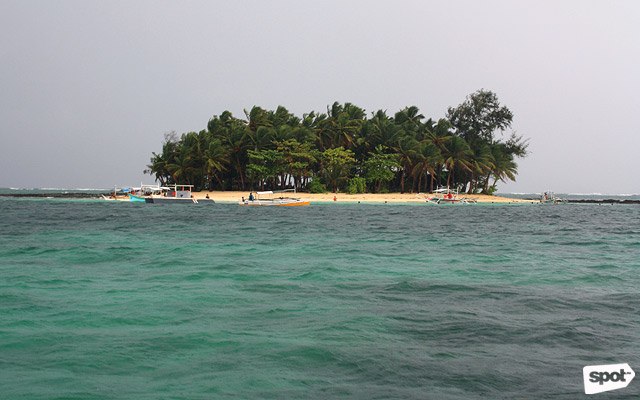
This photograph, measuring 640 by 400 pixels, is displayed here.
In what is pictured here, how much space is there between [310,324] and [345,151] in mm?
75040

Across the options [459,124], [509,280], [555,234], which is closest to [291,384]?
[509,280]

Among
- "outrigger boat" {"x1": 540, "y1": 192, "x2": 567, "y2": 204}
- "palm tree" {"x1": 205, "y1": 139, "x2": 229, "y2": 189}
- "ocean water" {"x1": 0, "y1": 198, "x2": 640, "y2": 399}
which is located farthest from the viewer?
"outrigger boat" {"x1": 540, "y1": 192, "x2": 567, "y2": 204}

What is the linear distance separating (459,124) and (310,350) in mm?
93454

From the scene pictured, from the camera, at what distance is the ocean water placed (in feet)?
23.7

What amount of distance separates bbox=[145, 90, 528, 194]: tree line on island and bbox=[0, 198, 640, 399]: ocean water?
6280cm

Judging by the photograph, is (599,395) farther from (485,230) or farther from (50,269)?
(485,230)

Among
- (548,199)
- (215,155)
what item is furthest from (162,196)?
(548,199)

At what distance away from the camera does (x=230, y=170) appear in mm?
92812

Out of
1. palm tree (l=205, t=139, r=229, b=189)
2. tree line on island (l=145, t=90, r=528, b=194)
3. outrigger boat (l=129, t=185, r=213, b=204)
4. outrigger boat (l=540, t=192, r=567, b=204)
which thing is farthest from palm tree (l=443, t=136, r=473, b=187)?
outrigger boat (l=129, t=185, r=213, b=204)

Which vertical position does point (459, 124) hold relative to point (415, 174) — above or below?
above

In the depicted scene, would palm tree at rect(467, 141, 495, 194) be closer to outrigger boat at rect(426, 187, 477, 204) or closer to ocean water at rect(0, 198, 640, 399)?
outrigger boat at rect(426, 187, 477, 204)

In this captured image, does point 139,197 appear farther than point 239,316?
Yes

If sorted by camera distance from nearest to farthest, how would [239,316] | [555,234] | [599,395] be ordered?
1. [599,395]
2. [239,316]
3. [555,234]

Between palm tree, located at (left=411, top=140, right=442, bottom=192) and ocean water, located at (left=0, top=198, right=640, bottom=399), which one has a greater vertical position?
palm tree, located at (left=411, top=140, right=442, bottom=192)
